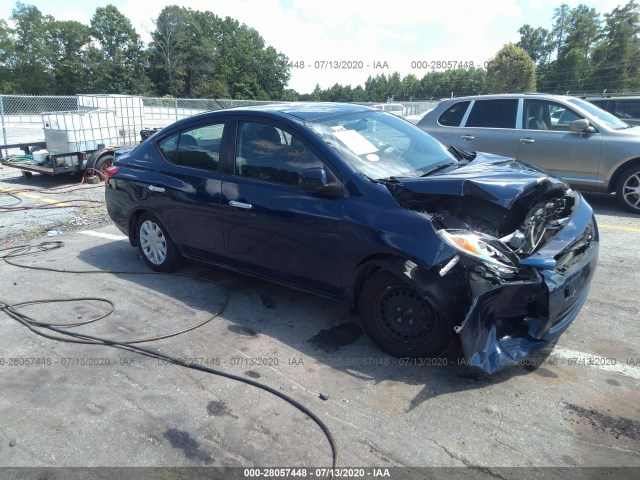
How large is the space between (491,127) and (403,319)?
5.93 meters

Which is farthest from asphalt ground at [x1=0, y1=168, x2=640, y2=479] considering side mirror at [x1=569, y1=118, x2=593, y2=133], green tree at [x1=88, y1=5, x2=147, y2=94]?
green tree at [x1=88, y1=5, x2=147, y2=94]

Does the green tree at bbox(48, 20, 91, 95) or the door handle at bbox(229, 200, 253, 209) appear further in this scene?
the green tree at bbox(48, 20, 91, 95)

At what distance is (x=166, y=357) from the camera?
3.79 m

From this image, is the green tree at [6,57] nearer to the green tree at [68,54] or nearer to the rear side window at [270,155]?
the green tree at [68,54]

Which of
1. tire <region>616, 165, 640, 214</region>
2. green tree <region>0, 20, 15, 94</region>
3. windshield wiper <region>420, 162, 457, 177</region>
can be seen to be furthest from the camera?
green tree <region>0, 20, 15, 94</region>

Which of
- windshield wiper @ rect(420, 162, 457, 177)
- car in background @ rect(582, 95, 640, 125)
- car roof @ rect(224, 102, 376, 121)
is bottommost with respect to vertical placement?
windshield wiper @ rect(420, 162, 457, 177)

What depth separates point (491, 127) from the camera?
331 inches

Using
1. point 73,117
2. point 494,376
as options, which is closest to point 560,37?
point 73,117

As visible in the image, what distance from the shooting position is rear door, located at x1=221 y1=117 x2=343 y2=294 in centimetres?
391

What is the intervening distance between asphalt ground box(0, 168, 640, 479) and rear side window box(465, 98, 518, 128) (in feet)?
13.7

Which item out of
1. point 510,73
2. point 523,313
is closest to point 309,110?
point 523,313

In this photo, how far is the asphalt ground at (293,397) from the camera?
2.72m

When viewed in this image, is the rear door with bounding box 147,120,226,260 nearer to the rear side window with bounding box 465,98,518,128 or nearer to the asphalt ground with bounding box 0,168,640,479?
the asphalt ground with bounding box 0,168,640,479

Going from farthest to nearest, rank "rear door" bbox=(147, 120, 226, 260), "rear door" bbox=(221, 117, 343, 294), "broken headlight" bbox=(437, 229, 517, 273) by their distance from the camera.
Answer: "rear door" bbox=(147, 120, 226, 260)
"rear door" bbox=(221, 117, 343, 294)
"broken headlight" bbox=(437, 229, 517, 273)
